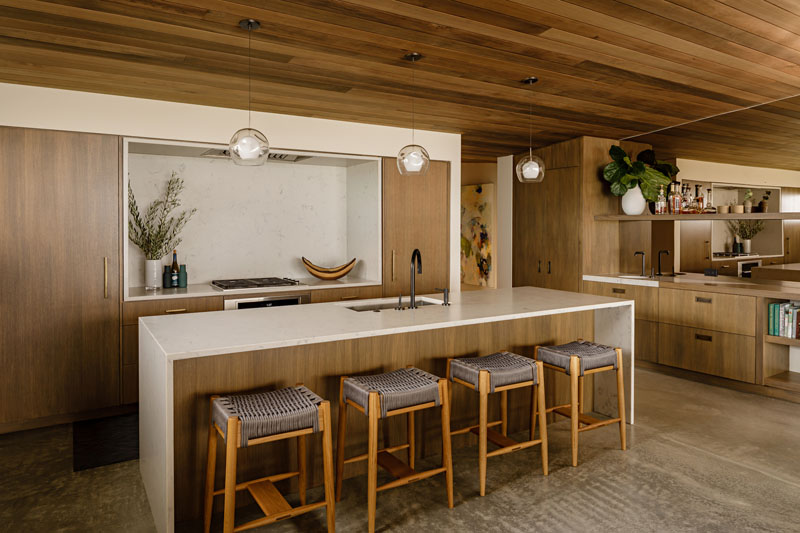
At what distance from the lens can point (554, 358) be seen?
321cm

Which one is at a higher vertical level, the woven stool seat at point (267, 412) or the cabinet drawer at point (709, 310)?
the cabinet drawer at point (709, 310)

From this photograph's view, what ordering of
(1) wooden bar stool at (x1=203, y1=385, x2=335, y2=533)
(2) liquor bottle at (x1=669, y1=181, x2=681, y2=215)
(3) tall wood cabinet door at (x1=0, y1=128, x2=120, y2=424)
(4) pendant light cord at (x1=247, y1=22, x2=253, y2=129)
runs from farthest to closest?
(2) liquor bottle at (x1=669, y1=181, x2=681, y2=215)
(3) tall wood cabinet door at (x1=0, y1=128, x2=120, y2=424)
(4) pendant light cord at (x1=247, y1=22, x2=253, y2=129)
(1) wooden bar stool at (x1=203, y1=385, x2=335, y2=533)

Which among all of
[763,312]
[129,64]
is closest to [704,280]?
[763,312]

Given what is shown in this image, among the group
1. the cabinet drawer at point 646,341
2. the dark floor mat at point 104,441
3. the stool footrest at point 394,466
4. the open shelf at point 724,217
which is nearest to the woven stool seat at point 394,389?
the stool footrest at point 394,466

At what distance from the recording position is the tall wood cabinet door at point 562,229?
6.02m

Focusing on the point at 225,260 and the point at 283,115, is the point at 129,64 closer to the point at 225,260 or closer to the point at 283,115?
the point at 283,115

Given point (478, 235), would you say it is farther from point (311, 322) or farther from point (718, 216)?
point (311, 322)

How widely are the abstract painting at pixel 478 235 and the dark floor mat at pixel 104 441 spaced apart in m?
6.45

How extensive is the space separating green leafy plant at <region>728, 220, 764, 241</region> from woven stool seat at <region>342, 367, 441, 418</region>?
3.78m

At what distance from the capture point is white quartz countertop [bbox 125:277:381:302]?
4.17m

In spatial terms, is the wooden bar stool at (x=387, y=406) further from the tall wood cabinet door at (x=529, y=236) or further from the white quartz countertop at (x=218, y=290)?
the tall wood cabinet door at (x=529, y=236)

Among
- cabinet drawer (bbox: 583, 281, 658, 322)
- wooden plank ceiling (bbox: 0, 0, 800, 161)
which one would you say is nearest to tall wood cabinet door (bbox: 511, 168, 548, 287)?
cabinet drawer (bbox: 583, 281, 658, 322)

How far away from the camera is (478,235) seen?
9.75m

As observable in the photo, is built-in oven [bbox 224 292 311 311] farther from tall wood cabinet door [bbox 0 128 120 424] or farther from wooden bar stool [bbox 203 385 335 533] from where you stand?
wooden bar stool [bbox 203 385 335 533]
